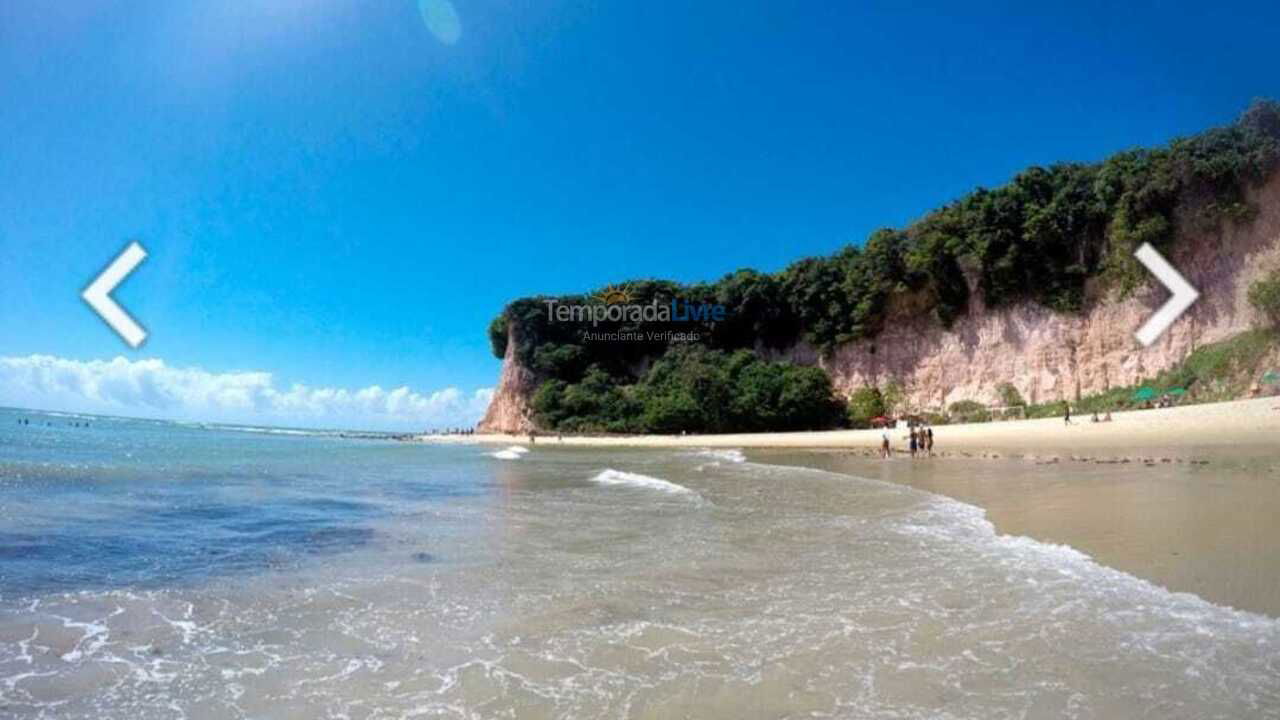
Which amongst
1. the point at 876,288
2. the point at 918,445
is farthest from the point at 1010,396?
the point at 918,445

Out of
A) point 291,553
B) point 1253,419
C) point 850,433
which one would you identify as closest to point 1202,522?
point 291,553

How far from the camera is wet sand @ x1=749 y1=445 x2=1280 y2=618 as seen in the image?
616 cm

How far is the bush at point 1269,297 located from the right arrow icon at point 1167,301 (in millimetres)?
4226

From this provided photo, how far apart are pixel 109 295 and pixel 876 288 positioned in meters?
46.9

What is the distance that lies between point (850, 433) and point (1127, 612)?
38265 mm

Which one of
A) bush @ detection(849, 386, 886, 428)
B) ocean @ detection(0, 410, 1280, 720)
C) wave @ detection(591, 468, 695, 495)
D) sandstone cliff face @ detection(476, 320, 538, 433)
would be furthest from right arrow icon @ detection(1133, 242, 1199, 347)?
sandstone cliff face @ detection(476, 320, 538, 433)

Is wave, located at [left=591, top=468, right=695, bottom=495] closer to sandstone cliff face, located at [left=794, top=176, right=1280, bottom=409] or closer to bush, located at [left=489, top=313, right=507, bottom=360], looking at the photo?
sandstone cliff face, located at [left=794, top=176, right=1280, bottom=409]

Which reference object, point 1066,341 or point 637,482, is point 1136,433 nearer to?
point 637,482

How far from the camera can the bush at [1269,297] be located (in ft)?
107

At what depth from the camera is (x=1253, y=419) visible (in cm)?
2191

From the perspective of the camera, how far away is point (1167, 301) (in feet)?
131

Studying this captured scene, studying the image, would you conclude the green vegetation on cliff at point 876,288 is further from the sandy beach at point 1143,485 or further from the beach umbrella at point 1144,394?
the sandy beach at point 1143,485

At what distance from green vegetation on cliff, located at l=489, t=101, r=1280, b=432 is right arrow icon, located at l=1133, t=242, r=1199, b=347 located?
678 mm

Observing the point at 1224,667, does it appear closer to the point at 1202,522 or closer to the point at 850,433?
the point at 1202,522
